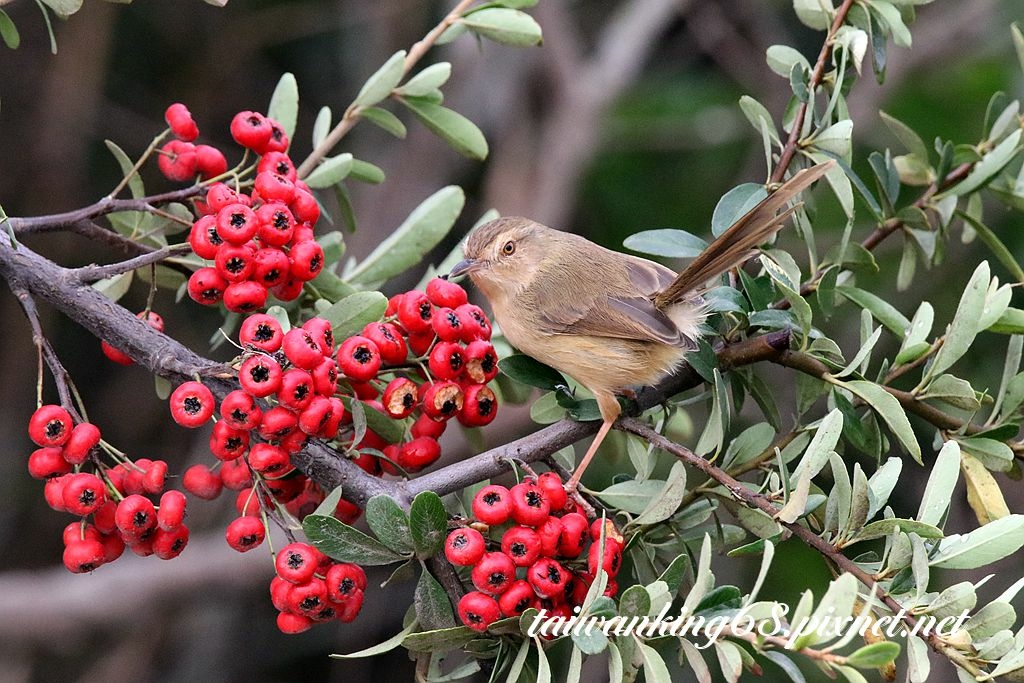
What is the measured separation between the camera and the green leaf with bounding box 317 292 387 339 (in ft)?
7.63

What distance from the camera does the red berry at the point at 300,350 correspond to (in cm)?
207

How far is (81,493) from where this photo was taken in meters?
2.09

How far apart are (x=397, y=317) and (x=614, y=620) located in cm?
90

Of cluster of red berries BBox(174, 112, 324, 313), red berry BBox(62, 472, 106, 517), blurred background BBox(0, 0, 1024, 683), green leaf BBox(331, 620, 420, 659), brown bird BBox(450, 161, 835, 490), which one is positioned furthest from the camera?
blurred background BBox(0, 0, 1024, 683)

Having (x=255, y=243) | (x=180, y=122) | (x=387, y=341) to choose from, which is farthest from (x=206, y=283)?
(x=180, y=122)

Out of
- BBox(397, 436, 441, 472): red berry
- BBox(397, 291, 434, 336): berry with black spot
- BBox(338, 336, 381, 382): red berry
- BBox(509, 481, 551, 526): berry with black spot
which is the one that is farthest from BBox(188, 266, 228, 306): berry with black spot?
BBox(509, 481, 551, 526): berry with black spot

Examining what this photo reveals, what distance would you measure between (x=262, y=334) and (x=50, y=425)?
44 centimetres

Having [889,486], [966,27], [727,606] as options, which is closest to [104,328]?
[727,606]

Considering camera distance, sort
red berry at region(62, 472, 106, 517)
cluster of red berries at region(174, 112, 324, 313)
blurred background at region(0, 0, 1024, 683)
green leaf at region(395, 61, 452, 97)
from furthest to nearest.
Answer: blurred background at region(0, 0, 1024, 683)
green leaf at region(395, 61, 452, 97)
cluster of red berries at region(174, 112, 324, 313)
red berry at region(62, 472, 106, 517)

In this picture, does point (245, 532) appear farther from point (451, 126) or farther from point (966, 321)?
point (966, 321)

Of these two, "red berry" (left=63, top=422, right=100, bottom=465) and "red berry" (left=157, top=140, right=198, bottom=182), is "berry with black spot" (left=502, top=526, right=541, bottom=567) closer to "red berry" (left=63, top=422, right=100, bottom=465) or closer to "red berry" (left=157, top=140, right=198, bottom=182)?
"red berry" (left=63, top=422, right=100, bottom=465)

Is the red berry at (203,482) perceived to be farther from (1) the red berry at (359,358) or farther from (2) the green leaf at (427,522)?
(2) the green leaf at (427,522)

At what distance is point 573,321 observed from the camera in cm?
321

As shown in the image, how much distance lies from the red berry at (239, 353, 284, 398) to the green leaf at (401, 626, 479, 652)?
21.0 inches
